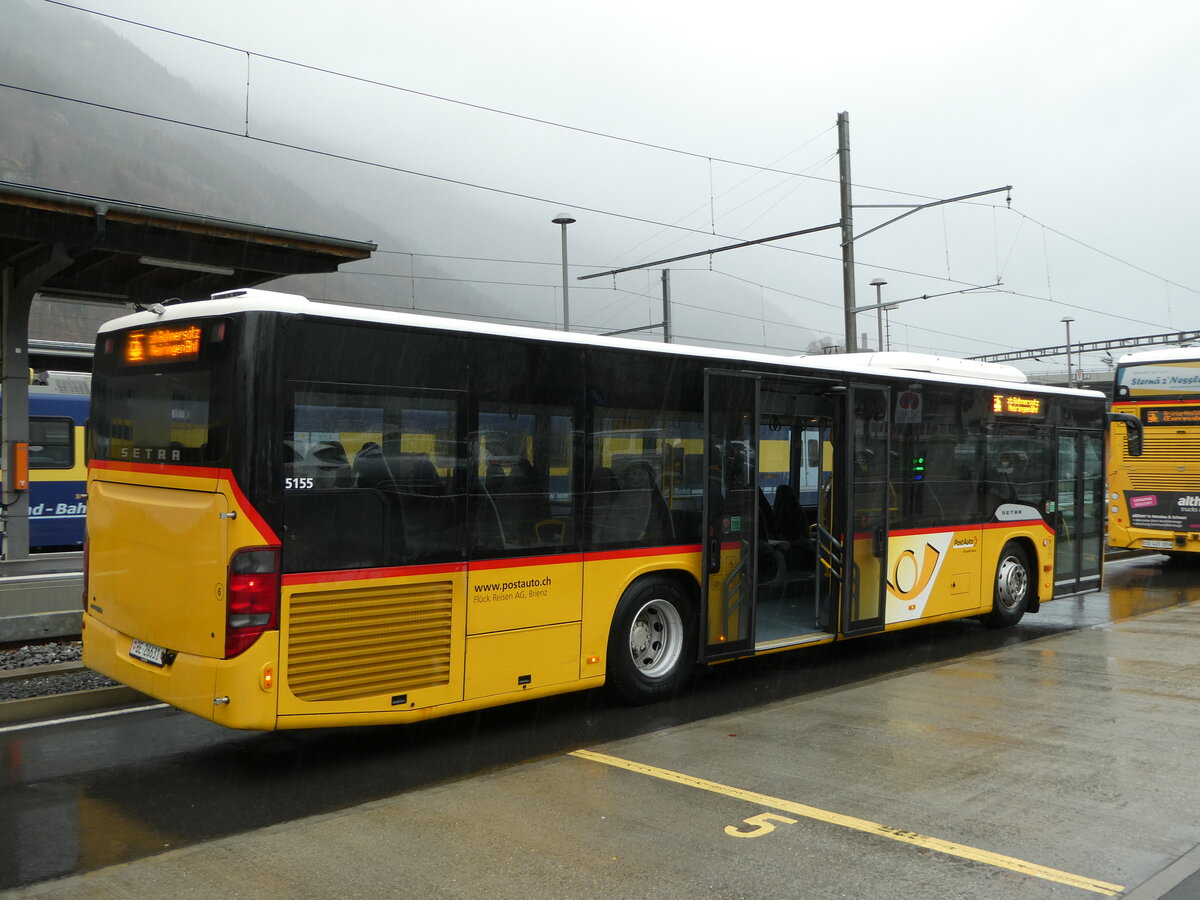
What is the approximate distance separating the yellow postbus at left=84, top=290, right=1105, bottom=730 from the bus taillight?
13 mm

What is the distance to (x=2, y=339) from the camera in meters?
13.8

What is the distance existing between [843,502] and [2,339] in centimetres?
1130

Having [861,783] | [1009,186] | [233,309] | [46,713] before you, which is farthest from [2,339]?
[1009,186]

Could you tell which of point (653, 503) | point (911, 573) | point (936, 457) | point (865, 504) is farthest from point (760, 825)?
point (936, 457)

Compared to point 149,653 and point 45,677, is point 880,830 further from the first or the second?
point 45,677

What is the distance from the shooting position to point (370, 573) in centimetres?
631

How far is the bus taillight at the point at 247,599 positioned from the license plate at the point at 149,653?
27.9 inches

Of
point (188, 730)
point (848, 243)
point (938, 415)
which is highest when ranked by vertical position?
point (848, 243)

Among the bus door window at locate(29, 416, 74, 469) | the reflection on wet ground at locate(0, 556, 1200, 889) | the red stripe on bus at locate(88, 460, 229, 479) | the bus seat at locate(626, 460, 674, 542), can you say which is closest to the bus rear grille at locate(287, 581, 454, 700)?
the reflection on wet ground at locate(0, 556, 1200, 889)

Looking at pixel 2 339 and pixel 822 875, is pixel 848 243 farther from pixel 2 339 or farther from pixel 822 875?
pixel 822 875

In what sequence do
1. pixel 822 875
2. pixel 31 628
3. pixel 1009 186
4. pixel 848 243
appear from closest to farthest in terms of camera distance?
pixel 822 875
pixel 31 628
pixel 1009 186
pixel 848 243

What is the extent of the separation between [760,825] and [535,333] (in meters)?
3.68

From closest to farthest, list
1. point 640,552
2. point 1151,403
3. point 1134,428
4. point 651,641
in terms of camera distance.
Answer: point 640,552, point 651,641, point 1134,428, point 1151,403

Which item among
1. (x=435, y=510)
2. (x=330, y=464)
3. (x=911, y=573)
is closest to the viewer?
(x=330, y=464)
